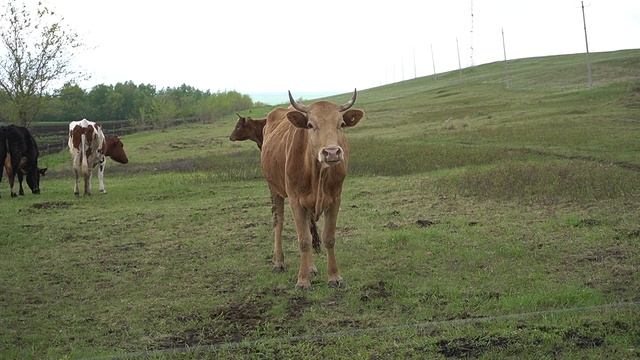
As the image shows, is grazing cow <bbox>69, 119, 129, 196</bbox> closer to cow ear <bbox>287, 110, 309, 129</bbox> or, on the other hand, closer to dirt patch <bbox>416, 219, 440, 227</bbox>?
dirt patch <bbox>416, 219, 440, 227</bbox>

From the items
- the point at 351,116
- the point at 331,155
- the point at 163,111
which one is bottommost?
the point at 331,155

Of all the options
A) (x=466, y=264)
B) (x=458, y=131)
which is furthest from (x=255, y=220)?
(x=458, y=131)

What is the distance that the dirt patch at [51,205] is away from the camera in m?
16.6

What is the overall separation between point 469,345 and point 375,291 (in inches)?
83.7

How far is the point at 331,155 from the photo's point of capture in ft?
25.5

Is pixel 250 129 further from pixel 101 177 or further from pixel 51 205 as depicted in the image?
pixel 101 177

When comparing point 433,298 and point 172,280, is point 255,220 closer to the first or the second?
point 172,280

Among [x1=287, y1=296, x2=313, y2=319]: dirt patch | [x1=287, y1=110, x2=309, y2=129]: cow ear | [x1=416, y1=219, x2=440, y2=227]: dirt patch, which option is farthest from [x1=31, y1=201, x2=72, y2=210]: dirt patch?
[x1=287, y1=296, x2=313, y2=319]: dirt patch

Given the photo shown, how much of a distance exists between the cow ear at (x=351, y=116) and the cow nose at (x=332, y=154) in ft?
3.59

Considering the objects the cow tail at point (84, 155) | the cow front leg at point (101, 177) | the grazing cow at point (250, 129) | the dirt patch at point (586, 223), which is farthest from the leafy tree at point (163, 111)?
the dirt patch at point (586, 223)

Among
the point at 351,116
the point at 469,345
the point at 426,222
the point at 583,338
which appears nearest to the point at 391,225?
the point at 426,222

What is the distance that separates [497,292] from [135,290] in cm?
461

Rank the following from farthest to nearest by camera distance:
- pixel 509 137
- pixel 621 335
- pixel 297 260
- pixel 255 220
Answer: pixel 509 137 → pixel 255 220 → pixel 297 260 → pixel 621 335

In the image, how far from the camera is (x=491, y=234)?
1047 cm
